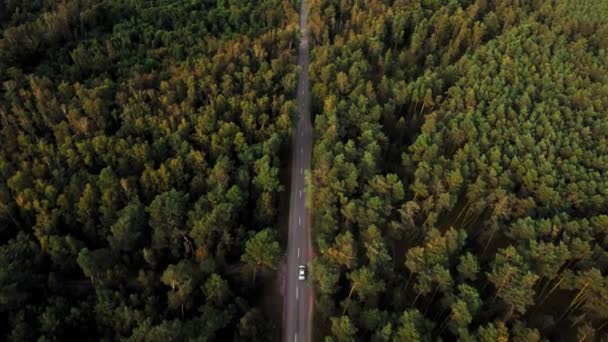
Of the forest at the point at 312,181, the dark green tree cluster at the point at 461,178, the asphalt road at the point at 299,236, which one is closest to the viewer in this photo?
the forest at the point at 312,181

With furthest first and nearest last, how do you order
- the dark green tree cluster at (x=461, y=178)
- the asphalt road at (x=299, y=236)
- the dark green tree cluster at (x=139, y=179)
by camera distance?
the asphalt road at (x=299, y=236), the dark green tree cluster at (x=461, y=178), the dark green tree cluster at (x=139, y=179)

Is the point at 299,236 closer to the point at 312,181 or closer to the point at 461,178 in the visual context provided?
the point at 312,181

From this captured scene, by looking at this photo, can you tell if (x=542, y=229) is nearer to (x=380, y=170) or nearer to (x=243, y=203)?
(x=380, y=170)

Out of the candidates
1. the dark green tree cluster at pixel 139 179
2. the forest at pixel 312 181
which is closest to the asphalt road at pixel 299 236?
the forest at pixel 312 181

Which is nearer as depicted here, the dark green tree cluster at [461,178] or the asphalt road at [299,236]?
the dark green tree cluster at [461,178]

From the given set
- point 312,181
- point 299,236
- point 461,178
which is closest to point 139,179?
point 299,236

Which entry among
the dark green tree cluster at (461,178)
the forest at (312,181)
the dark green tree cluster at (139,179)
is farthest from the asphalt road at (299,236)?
the dark green tree cluster at (139,179)

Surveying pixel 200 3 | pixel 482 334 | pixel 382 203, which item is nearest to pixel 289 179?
pixel 382 203

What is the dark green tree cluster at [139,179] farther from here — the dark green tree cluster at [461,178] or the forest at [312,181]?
the dark green tree cluster at [461,178]

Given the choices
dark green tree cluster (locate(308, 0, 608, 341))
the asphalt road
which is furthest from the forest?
the asphalt road
